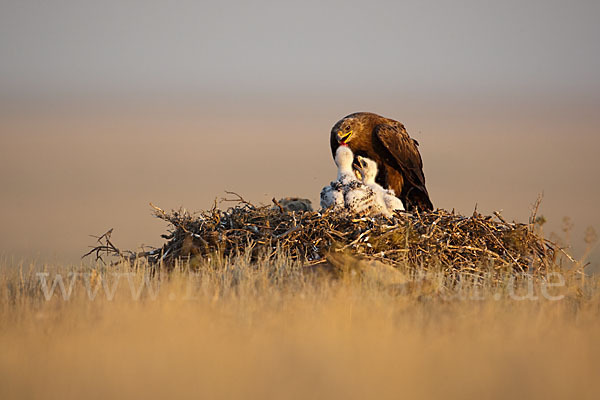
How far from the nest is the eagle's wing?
2.19 meters

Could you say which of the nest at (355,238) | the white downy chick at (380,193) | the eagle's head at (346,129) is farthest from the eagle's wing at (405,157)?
the nest at (355,238)

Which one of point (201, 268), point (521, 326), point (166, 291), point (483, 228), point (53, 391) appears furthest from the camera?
point (483, 228)

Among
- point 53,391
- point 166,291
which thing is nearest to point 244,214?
point 166,291

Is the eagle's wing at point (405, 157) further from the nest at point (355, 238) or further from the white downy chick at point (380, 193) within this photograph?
the nest at point (355, 238)

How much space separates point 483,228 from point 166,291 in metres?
4.07

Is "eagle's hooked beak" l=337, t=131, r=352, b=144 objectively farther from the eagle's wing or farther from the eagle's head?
the eagle's wing

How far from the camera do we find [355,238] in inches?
337

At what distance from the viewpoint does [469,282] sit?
8.30 metres

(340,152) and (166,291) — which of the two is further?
(340,152)

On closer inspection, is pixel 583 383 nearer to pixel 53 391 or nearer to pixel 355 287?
pixel 355 287

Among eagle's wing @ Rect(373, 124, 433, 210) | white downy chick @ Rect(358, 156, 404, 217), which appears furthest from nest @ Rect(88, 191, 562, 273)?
eagle's wing @ Rect(373, 124, 433, 210)

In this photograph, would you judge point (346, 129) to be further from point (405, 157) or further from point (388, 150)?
point (405, 157)

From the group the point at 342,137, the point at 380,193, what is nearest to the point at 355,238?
the point at 380,193

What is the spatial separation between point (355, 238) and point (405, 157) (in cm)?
319
